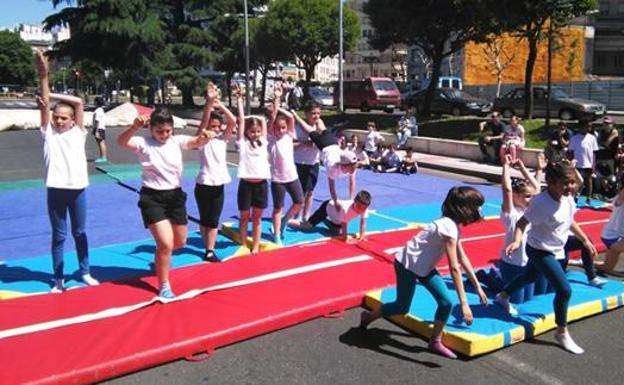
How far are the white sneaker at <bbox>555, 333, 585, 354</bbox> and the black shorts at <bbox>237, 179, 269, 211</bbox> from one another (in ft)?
12.0

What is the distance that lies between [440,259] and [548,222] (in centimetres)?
100

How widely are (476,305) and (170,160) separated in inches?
122

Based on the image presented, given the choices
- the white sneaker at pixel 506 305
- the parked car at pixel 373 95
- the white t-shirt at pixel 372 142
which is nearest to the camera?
the white sneaker at pixel 506 305

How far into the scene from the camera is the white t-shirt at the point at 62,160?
Result: 19.2ft

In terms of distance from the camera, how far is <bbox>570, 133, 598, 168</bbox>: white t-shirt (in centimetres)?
1156

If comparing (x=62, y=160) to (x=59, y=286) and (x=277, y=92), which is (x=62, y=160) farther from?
(x=277, y=92)

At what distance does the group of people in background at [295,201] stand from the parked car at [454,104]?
73.6ft

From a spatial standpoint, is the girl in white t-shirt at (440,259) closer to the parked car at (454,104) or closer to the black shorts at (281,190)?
the black shorts at (281,190)

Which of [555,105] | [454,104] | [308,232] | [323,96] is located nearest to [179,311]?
[308,232]

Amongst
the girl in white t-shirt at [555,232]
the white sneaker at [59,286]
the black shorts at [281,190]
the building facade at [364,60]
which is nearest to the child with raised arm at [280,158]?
the black shorts at [281,190]

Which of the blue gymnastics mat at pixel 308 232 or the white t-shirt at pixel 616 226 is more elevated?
the white t-shirt at pixel 616 226

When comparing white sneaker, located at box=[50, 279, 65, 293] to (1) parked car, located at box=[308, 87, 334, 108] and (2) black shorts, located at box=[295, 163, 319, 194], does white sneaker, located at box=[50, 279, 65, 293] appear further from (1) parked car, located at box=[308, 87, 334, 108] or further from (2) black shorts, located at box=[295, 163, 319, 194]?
(1) parked car, located at box=[308, 87, 334, 108]

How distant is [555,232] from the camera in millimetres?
4930

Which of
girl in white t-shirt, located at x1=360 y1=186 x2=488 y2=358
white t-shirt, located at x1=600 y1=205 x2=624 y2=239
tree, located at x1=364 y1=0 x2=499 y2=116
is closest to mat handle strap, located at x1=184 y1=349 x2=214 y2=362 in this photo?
girl in white t-shirt, located at x1=360 y1=186 x2=488 y2=358
